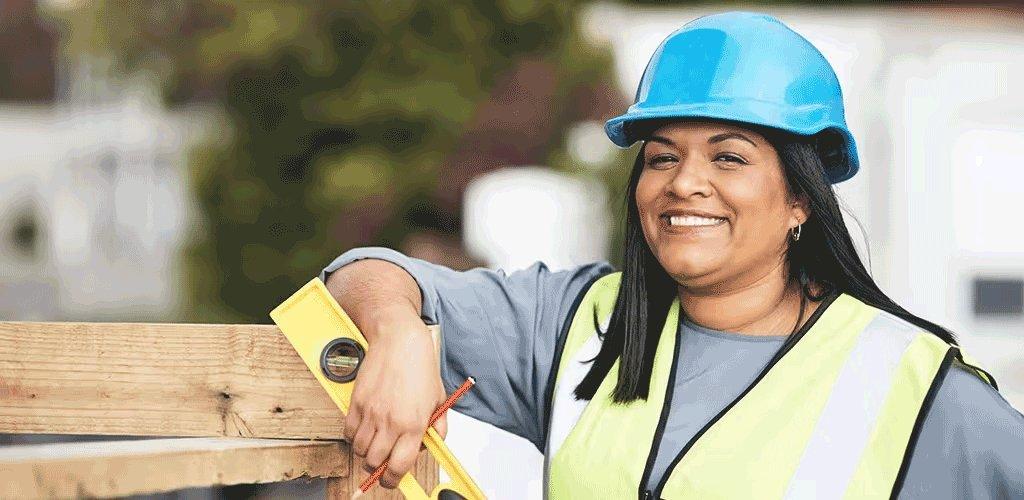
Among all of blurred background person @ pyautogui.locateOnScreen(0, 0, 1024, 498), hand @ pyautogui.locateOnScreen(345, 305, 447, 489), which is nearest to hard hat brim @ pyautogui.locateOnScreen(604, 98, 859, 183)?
hand @ pyautogui.locateOnScreen(345, 305, 447, 489)

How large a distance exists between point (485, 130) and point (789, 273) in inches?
359

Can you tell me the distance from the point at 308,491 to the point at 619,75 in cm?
914

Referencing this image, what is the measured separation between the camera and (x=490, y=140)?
1167 centimetres

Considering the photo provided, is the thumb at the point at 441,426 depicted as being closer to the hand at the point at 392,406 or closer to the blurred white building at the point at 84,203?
the hand at the point at 392,406

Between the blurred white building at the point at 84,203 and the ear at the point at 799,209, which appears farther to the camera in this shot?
the blurred white building at the point at 84,203

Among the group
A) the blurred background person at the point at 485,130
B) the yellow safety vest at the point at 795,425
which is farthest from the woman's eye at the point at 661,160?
the blurred background person at the point at 485,130

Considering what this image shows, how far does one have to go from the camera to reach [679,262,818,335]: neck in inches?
103

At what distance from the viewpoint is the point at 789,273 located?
2.67 m

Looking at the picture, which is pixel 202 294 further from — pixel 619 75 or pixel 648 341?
pixel 648 341

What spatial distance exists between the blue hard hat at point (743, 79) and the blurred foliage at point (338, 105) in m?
8.84

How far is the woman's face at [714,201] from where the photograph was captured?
252cm

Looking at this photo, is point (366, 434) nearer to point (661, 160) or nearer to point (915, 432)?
point (661, 160)

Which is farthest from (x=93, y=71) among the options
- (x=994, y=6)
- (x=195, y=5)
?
(x=994, y=6)

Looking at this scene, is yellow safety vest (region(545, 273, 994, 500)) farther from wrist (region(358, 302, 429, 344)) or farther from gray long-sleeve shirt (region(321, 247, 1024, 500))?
wrist (region(358, 302, 429, 344))
